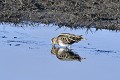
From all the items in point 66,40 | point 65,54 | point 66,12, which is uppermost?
point 66,12

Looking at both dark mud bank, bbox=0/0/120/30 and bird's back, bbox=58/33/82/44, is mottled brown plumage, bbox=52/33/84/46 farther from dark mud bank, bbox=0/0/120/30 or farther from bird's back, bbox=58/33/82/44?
dark mud bank, bbox=0/0/120/30

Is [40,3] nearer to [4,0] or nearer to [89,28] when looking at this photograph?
[4,0]

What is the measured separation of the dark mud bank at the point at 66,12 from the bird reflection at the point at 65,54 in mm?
2301

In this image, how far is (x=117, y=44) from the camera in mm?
14633

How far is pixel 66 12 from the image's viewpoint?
17.4 metres

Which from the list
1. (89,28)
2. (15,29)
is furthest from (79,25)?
(15,29)

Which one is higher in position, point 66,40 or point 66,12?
point 66,12

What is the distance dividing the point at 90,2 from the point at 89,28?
6.25 feet

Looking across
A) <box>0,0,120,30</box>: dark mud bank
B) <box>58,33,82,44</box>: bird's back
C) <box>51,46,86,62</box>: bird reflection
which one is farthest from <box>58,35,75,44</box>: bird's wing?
<box>0,0,120,30</box>: dark mud bank

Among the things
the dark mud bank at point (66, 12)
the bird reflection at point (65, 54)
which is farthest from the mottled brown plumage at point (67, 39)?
the dark mud bank at point (66, 12)

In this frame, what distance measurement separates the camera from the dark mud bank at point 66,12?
658 inches

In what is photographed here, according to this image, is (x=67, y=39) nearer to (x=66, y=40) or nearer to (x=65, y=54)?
(x=66, y=40)

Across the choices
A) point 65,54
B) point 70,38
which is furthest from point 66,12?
point 65,54

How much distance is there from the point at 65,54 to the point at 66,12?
3809mm
